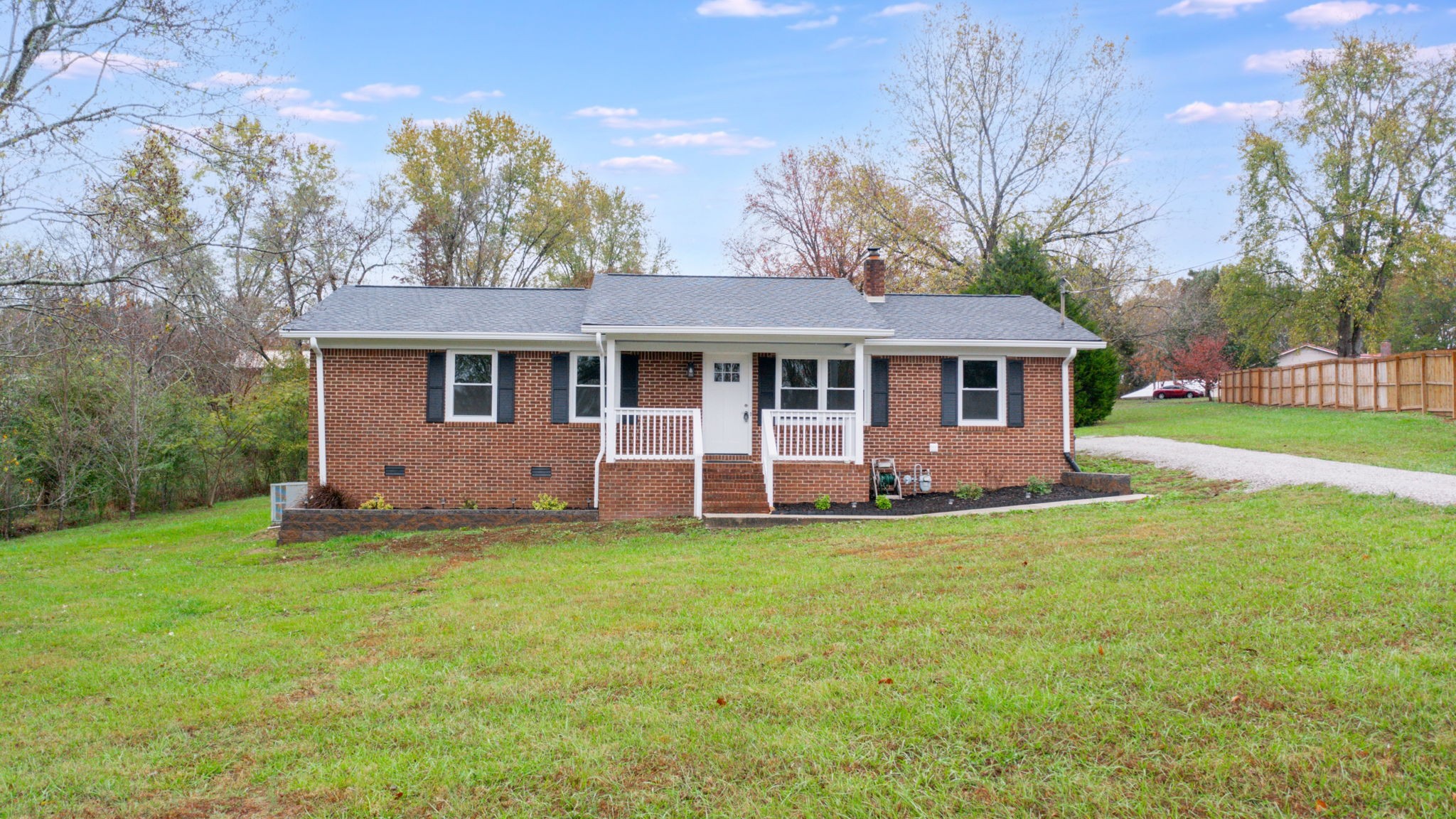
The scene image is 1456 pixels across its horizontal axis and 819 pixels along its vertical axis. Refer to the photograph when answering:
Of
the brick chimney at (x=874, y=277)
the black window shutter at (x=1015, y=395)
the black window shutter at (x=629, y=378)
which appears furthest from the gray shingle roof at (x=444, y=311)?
the black window shutter at (x=1015, y=395)

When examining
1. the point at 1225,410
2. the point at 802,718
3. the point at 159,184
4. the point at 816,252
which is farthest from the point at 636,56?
the point at 1225,410

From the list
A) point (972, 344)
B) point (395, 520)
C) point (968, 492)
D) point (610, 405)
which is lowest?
point (395, 520)

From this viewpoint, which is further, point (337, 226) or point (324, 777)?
point (337, 226)

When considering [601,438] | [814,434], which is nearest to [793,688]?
[814,434]

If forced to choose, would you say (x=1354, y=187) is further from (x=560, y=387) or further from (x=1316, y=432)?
(x=560, y=387)

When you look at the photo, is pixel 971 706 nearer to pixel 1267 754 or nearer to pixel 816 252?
pixel 1267 754

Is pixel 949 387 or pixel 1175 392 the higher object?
pixel 1175 392

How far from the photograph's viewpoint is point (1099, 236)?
98.9 ft

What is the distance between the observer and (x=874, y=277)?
16.0 metres

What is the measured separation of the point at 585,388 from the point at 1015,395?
23.4 feet

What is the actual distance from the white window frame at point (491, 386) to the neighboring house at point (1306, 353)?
41485 millimetres

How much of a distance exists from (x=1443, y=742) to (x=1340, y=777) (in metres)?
0.54

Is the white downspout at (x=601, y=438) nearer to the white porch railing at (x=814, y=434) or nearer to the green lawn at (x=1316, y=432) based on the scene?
the white porch railing at (x=814, y=434)

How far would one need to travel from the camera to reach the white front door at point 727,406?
14016 mm
